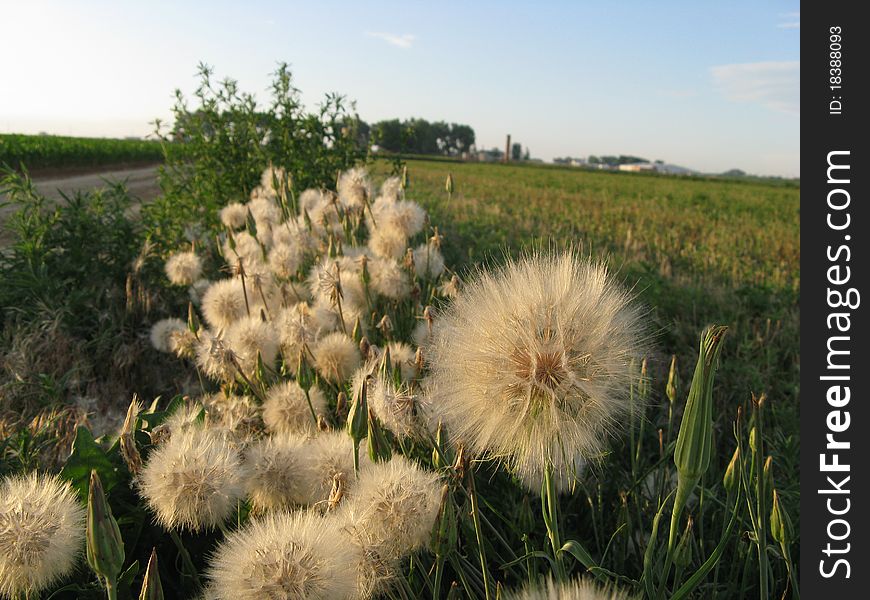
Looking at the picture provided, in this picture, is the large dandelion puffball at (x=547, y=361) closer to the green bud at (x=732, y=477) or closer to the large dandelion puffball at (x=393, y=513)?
the large dandelion puffball at (x=393, y=513)

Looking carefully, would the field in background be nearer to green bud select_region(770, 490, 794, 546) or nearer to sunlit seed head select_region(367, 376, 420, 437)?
green bud select_region(770, 490, 794, 546)

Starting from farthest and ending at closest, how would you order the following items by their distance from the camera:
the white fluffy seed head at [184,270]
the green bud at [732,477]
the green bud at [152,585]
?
the white fluffy seed head at [184,270] → the green bud at [732,477] → the green bud at [152,585]

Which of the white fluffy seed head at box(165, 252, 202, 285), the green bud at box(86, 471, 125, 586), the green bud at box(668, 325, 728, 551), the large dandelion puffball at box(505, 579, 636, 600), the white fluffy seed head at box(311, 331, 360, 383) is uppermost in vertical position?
the white fluffy seed head at box(165, 252, 202, 285)

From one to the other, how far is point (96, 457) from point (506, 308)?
4.62ft

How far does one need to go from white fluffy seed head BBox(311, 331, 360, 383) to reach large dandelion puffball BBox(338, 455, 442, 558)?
1090 mm

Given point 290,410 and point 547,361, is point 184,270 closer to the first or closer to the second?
point 290,410

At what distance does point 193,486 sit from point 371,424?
0.47 meters

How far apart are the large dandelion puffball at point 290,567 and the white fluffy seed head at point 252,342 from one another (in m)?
1.29

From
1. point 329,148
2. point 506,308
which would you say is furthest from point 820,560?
point 329,148

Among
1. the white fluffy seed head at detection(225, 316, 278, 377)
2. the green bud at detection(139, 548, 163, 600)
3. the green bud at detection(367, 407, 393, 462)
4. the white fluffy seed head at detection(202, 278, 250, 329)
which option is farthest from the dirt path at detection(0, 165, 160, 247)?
the green bud at detection(139, 548, 163, 600)

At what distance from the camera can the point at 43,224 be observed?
4.87m

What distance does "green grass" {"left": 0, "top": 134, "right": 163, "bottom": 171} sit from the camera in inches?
1152

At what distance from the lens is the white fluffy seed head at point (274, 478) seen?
5.47 feet

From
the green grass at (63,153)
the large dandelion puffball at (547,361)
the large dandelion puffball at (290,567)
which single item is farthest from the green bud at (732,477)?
the green grass at (63,153)
